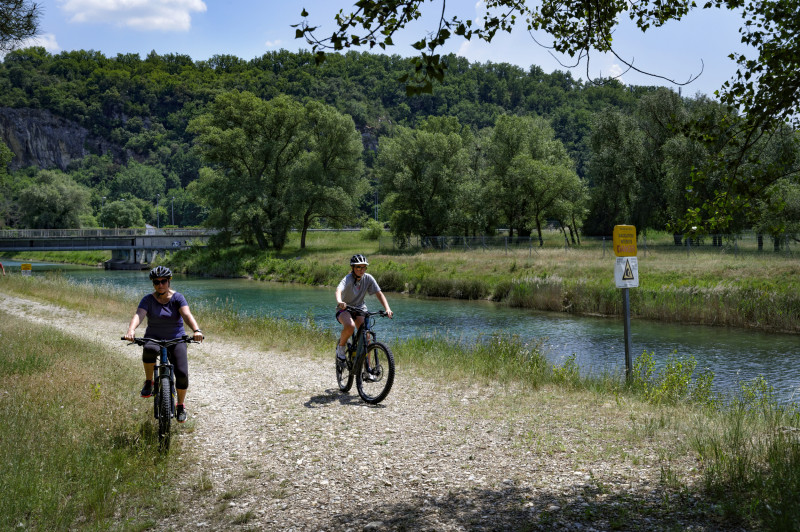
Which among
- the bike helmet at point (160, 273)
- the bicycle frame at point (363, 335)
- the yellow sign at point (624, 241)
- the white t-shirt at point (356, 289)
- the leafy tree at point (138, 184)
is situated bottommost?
the bicycle frame at point (363, 335)

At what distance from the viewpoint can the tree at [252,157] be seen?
194ft

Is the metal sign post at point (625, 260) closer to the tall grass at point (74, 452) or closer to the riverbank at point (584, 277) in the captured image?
the tall grass at point (74, 452)

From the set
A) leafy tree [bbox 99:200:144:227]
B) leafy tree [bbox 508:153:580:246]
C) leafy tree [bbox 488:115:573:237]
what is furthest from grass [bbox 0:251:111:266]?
leafy tree [bbox 508:153:580:246]

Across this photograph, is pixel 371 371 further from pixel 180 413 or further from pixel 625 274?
pixel 625 274

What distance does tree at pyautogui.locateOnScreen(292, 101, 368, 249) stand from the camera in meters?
60.7

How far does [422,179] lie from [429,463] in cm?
5536

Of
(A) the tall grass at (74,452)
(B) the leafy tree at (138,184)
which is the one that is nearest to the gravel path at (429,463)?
(A) the tall grass at (74,452)

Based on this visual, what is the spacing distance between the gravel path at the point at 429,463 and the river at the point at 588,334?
4.28 m

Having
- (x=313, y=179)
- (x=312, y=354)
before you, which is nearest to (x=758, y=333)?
(x=312, y=354)

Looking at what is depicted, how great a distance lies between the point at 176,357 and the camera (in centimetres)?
695

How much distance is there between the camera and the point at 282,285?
48562 mm

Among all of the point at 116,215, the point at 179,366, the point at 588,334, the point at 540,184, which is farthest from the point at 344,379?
the point at 116,215

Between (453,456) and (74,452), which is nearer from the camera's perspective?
(74,452)

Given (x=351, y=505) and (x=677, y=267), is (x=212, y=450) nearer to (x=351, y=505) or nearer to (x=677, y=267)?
(x=351, y=505)
